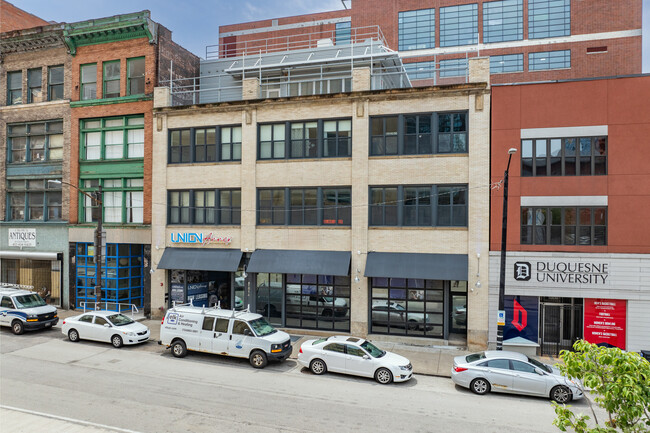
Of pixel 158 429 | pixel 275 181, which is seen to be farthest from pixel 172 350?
pixel 275 181

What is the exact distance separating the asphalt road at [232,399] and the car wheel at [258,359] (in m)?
0.34

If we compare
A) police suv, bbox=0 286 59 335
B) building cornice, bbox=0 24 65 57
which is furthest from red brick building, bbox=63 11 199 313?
police suv, bbox=0 286 59 335

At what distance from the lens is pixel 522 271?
2047cm

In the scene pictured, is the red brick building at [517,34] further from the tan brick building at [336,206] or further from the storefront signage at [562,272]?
the storefront signage at [562,272]

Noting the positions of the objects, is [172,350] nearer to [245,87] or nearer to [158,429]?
[158,429]

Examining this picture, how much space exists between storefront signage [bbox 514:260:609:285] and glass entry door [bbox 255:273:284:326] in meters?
12.3

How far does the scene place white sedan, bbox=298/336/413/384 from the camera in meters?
16.0

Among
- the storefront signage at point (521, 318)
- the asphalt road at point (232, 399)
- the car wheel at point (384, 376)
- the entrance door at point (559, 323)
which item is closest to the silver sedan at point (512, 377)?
the asphalt road at point (232, 399)

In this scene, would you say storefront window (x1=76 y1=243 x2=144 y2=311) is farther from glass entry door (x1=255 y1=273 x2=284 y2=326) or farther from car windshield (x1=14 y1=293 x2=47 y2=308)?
glass entry door (x1=255 y1=273 x2=284 y2=326)

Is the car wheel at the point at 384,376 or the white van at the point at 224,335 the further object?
the white van at the point at 224,335

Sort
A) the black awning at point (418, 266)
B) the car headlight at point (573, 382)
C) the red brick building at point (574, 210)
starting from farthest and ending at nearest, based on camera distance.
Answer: the black awning at point (418, 266) < the red brick building at point (574, 210) < the car headlight at point (573, 382)

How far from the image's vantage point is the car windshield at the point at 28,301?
22.5 metres

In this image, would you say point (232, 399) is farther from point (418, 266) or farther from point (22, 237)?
point (22, 237)

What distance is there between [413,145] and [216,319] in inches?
500
